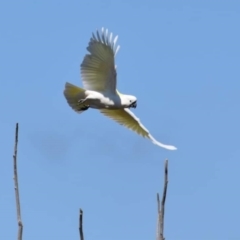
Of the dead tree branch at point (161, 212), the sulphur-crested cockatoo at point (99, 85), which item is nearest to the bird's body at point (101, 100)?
the sulphur-crested cockatoo at point (99, 85)

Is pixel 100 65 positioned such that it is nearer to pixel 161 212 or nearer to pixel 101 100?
pixel 101 100

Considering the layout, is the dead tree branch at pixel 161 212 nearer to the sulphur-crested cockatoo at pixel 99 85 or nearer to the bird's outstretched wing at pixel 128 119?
the sulphur-crested cockatoo at pixel 99 85

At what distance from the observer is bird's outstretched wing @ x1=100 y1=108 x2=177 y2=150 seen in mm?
14531

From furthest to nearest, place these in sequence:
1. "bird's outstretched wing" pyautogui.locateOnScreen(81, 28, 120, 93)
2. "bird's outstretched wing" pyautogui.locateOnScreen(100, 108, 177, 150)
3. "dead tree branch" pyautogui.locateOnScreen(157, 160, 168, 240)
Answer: "bird's outstretched wing" pyautogui.locateOnScreen(100, 108, 177, 150)
"bird's outstretched wing" pyautogui.locateOnScreen(81, 28, 120, 93)
"dead tree branch" pyautogui.locateOnScreen(157, 160, 168, 240)

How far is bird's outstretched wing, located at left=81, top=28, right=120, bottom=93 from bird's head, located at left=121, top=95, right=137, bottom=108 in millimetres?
235

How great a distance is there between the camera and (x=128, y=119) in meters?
14.7

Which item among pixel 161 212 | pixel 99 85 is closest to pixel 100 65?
pixel 99 85

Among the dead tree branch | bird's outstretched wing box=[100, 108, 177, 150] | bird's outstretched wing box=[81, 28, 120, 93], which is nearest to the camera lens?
the dead tree branch

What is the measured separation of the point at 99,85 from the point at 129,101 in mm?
559

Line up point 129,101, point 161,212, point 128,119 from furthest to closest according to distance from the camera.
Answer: point 128,119 < point 129,101 < point 161,212

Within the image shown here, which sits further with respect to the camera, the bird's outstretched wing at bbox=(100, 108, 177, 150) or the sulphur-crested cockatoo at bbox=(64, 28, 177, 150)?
the bird's outstretched wing at bbox=(100, 108, 177, 150)

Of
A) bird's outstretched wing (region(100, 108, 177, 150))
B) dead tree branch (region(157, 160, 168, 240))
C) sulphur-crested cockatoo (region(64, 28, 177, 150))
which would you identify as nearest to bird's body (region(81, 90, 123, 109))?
sulphur-crested cockatoo (region(64, 28, 177, 150))

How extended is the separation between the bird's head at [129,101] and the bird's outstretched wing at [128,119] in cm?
80

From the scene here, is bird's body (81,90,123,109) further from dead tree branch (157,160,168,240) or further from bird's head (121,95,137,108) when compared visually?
dead tree branch (157,160,168,240)
